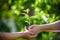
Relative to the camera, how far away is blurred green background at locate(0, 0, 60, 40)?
155 cm

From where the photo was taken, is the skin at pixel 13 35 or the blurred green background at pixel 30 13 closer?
the skin at pixel 13 35

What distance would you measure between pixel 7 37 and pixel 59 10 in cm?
116

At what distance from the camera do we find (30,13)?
5.48 feet

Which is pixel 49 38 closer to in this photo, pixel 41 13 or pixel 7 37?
pixel 41 13

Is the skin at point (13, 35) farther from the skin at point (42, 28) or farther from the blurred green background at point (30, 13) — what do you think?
the blurred green background at point (30, 13)

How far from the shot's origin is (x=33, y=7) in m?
1.79

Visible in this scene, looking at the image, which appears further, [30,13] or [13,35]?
[30,13]

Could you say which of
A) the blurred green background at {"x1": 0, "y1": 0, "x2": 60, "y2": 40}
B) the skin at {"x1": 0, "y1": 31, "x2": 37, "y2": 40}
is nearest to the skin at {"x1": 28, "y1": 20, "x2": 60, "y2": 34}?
A: the skin at {"x1": 0, "y1": 31, "x2": 37, "y2": 40}

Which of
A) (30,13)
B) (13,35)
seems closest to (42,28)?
(13,35)

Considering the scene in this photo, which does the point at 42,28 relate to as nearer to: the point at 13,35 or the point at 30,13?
the point at 13,35

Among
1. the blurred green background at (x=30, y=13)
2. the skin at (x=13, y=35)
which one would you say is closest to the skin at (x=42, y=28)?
the skin at (x=13, y=35)

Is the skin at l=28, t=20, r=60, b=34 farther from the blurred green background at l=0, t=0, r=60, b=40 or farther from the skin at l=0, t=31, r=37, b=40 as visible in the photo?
the blurred green background at l=0, t=0, r=60, b=40

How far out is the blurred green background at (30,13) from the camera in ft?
5.08

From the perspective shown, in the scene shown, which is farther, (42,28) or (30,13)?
(30,13)
